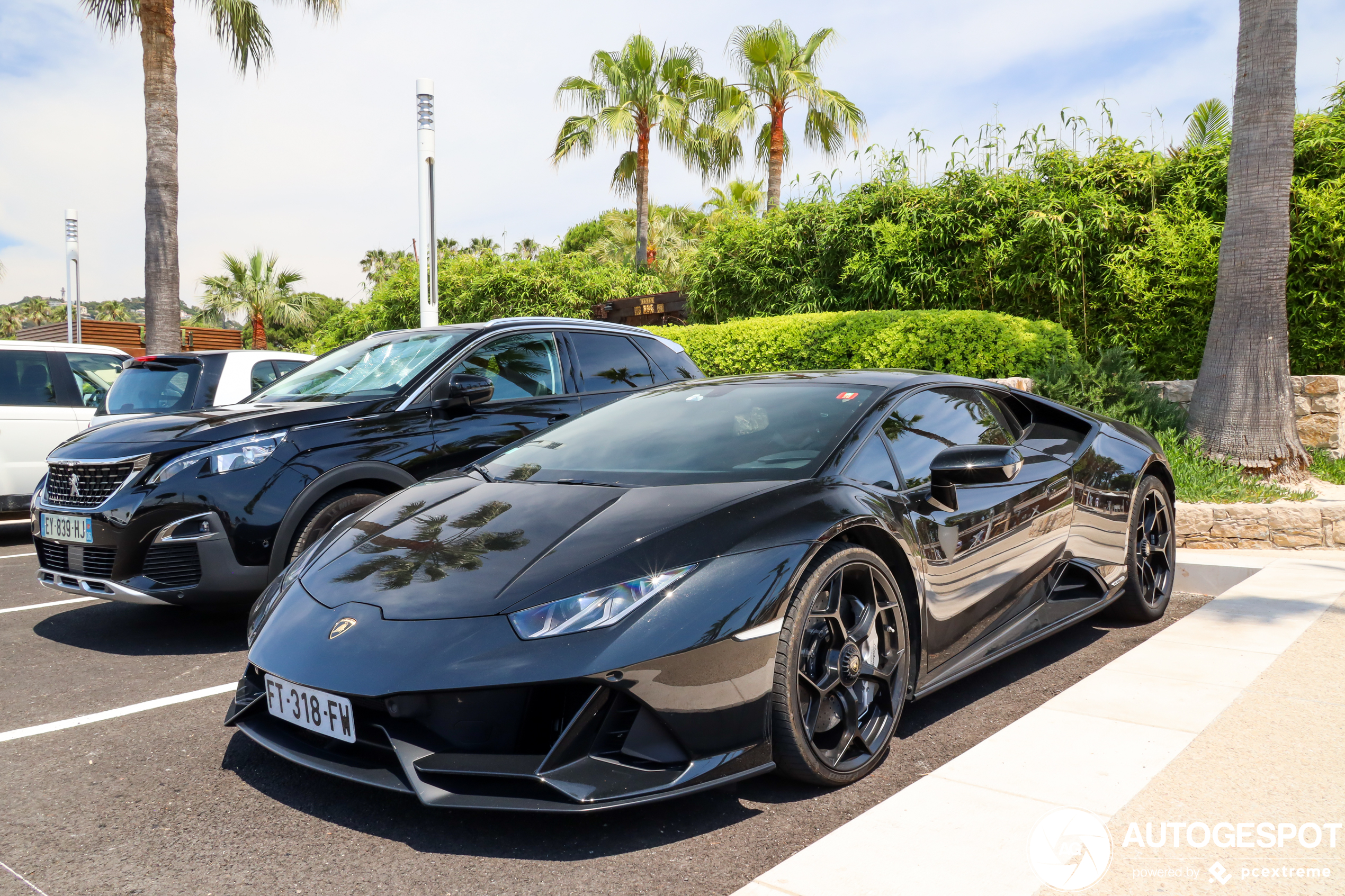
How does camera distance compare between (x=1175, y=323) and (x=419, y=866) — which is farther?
(x=1175, y=323)

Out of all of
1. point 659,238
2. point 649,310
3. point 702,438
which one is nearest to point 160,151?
point 649,310

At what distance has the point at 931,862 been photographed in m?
2.21

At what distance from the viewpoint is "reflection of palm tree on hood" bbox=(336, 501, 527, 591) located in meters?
2.66

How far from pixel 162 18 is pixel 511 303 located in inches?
327

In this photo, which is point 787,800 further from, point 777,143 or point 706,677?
point 777,143

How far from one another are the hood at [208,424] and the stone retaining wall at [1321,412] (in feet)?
24.0

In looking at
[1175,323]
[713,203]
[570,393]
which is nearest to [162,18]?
[570,393]

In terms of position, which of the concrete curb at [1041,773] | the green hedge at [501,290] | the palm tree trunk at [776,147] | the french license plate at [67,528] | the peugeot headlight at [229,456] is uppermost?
the palm tree trunk at [776,147]

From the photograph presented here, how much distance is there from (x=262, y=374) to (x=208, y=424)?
3.43 m

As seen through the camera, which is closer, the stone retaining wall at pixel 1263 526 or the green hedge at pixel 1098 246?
the stone retaining wall at pixel 1263 526

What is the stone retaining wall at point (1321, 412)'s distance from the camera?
834 cm

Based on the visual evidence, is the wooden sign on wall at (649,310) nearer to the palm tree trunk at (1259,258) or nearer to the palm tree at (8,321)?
the palm tree trunk at (1259,258)

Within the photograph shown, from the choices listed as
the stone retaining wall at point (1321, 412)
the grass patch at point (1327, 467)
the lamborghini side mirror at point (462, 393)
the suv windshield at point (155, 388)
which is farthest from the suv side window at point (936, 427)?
the suv windshield at point (155, 388)

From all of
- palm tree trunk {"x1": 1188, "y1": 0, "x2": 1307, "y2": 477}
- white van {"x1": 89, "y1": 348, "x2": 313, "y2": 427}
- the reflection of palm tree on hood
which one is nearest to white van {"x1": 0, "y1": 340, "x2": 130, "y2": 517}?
white van {"x1": 89, "y1": 348, "x2": 313, "y2": 427}
